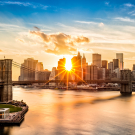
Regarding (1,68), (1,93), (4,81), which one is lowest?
(1,93)

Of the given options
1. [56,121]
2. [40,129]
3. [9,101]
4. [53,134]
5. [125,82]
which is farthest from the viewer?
[125,82]

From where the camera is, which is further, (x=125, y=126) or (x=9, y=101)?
(x=9, y=101)

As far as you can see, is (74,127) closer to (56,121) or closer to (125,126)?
(56,121)

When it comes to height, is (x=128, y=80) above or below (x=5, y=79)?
below

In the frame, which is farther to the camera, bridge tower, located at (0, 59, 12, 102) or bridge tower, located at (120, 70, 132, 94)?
bridge tower, located at (120, 70, 132, 94)

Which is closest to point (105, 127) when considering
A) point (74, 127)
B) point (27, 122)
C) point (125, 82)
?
point (74, 127)

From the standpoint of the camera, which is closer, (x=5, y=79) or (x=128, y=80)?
(x=5, y=79)

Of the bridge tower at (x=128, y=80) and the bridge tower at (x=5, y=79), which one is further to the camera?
the bridge tower at (x=128, y=80)

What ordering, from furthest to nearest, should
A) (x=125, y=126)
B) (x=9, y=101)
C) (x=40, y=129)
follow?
1. (x=9, y=101)
2. (x=125, y=126)
3. (x=40, y=129)

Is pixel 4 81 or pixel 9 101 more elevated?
pixel 4 81
